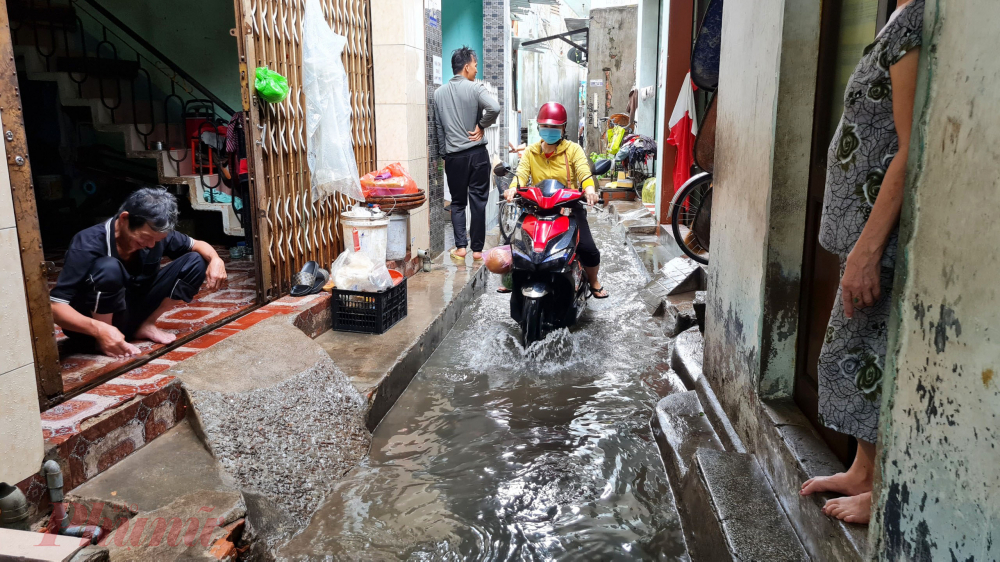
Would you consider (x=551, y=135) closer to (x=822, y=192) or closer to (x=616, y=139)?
(x=822, y=192)

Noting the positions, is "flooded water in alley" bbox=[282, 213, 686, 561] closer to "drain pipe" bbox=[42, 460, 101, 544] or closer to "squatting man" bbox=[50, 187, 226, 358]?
"drain pipe" bbox=[42, 460, 101, 544]

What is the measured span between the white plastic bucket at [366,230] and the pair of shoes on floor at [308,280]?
30 centimetres

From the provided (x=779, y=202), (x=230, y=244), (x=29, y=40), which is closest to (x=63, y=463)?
(x=779, y=202)

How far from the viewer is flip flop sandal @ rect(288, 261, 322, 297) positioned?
5.39 metres

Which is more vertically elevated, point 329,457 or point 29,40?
point 29,40

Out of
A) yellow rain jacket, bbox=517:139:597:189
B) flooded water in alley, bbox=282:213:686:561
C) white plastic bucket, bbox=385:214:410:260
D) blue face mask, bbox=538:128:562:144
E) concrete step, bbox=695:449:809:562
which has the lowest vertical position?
flooded water in alley, bbox=282:213:686:561

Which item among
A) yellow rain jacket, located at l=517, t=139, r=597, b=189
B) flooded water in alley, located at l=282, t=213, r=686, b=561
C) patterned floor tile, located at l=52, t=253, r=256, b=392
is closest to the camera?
flooded water in alley, located at l=282, t=213, r=686, b=561

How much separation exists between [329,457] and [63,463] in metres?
1.20

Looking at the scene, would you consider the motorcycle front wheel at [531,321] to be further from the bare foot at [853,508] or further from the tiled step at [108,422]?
the bare foot at [853,508]

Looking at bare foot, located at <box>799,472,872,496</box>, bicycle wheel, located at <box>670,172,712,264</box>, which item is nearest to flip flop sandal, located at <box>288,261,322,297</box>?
bicycle wheel, located at <box>670,172,712,264</box>

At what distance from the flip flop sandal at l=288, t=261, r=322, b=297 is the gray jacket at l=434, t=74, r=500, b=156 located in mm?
2817

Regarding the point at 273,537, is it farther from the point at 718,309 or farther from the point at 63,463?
the point at 718,309

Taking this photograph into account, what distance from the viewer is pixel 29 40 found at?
7.18 metres

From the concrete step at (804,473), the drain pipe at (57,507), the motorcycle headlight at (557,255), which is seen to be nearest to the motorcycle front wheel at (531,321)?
the motorcycle headlight at (557,255)
